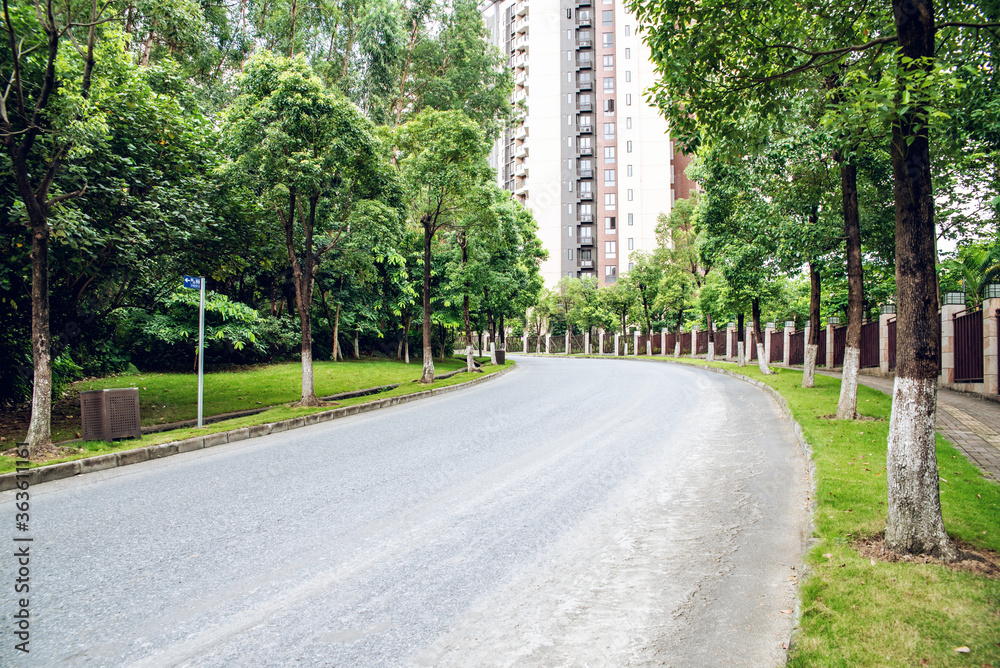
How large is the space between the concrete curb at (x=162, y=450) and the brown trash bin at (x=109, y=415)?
117 centimetres

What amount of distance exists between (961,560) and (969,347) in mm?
13618

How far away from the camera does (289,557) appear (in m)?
4.61

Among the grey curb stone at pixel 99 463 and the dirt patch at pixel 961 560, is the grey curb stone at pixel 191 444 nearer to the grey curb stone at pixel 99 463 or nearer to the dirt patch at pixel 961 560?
the grey curb stone at pixel 99 463

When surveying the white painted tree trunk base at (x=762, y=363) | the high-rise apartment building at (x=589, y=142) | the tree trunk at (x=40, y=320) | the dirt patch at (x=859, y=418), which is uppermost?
the high-rise apartment building at (x=589, y=142)

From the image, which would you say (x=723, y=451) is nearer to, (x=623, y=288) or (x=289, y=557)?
(x=289, y=557)

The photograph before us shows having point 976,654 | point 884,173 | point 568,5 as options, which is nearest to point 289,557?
point 976,654

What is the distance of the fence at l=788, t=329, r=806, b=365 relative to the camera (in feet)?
96.0

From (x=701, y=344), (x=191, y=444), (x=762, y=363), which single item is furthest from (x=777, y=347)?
(x=191, y=444)

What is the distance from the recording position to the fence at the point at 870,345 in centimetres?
2225

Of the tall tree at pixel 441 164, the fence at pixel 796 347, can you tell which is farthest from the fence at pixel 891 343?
the tall tree at pixel 441 164

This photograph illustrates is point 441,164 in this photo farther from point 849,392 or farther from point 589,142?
point 589,142

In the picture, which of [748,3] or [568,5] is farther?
[568,5]

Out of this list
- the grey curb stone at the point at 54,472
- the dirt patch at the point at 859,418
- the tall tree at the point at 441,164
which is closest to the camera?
the grey curb stone at the point at 54,472

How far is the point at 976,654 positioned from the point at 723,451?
5.91 meters
